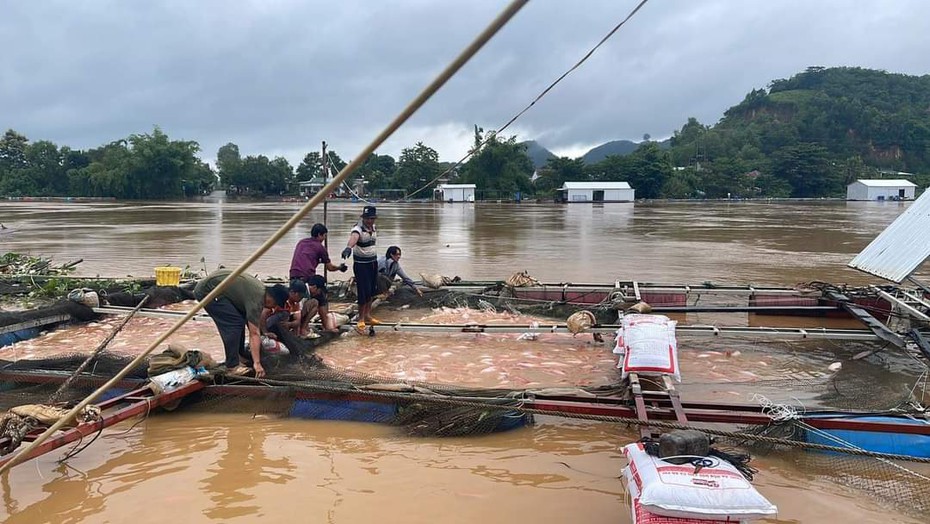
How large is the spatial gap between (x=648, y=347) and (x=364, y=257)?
14.8 ft

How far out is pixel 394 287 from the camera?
10547 millimetres

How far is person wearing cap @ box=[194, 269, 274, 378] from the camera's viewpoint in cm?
586

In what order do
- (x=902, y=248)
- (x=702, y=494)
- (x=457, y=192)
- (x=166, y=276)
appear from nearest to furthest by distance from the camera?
(x=702, y=494)
(x=902, y=248)
(x=166, y=276)
(x=457, y=192)

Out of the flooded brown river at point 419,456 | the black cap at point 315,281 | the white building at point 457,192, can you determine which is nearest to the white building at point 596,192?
the white building at point 457,192

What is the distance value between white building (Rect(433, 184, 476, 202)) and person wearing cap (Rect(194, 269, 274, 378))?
7017cm

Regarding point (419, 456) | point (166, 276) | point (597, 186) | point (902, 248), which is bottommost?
point (419, 456)

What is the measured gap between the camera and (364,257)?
→ 8.52 m

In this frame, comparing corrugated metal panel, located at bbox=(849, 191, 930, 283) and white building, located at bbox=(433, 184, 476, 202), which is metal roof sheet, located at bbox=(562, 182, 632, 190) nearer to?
white building, located at bbox=(433, 184, 476, 202)

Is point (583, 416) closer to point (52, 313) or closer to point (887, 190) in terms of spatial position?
point (52, 313)

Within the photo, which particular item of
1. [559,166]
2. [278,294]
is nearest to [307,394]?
[278,294]

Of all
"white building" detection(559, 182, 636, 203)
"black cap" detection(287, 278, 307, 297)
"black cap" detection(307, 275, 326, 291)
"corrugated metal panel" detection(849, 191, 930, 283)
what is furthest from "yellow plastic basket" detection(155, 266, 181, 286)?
"white building" detection(559, 182, 636, 203)

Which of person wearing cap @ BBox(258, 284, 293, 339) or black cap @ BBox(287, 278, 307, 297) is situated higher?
black cap @ BBox(287, 278, 307, 297)

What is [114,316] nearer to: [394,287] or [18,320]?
[18,320]

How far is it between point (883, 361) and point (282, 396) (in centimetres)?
732
